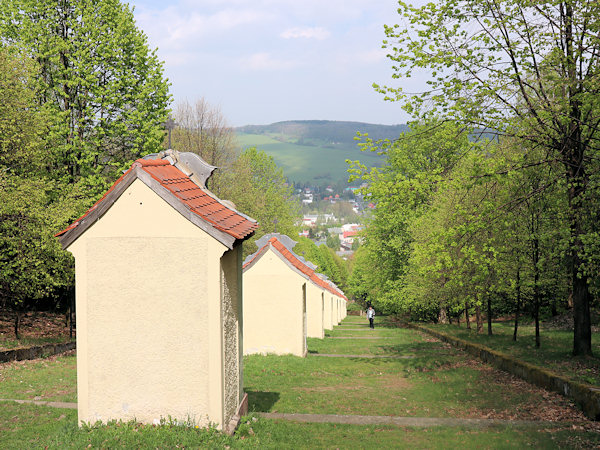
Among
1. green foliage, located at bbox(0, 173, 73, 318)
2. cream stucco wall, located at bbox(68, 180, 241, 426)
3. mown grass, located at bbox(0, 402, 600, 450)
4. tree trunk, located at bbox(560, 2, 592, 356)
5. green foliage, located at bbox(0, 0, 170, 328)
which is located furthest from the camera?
green foliage, located at bbox(0, 0, 170, 328)

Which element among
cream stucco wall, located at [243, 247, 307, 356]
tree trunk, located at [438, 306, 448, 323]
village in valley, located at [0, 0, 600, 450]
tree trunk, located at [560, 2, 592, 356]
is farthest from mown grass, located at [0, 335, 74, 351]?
tree trunk, located at [438, 306, 448, 323]

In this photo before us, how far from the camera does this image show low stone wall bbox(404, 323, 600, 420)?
35.8ft

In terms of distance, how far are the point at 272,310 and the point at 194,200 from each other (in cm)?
1262

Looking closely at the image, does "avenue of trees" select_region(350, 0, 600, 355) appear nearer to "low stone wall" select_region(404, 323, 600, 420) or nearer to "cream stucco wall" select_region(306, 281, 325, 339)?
"low stone wall" select_region(404, 323, 600, 420)

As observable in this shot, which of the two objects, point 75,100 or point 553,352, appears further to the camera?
point 75,100

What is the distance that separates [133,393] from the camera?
8.56 m

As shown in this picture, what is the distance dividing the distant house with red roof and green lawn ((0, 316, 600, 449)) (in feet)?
1.43

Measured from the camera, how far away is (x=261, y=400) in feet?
41.9

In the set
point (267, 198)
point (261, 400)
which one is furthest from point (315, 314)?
point (267, 198)

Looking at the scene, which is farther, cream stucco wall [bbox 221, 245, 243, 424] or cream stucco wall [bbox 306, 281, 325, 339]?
cream stucco wall [bbox 306, 281, 325, 339]

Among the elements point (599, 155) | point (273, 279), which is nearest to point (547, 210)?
point (599, 155)

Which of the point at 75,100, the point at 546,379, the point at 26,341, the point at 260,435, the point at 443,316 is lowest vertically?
the point at 443,316

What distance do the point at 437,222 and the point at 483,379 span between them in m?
13.1

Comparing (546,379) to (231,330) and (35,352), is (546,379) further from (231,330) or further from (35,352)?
(35,352)
